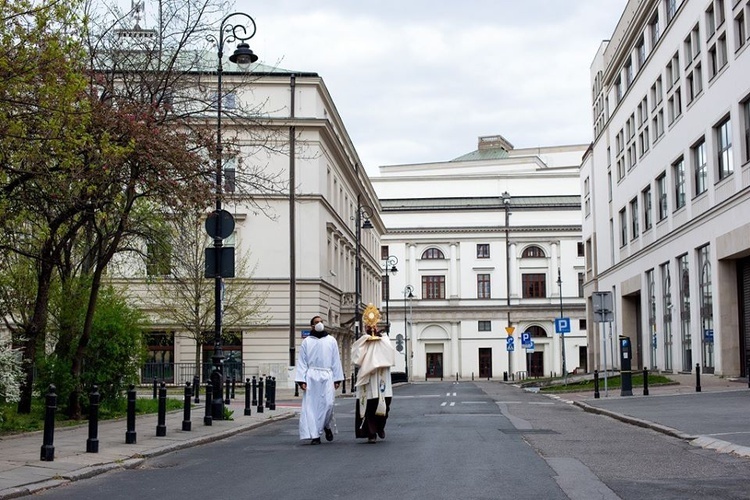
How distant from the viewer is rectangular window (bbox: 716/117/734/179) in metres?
35.4

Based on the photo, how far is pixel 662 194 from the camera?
47.9 metres

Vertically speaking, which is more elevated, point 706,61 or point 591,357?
point 706,61

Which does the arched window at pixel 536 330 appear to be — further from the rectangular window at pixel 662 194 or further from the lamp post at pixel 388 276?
the rectangular window at pixel 662 194

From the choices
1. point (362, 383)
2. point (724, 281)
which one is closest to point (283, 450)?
point (362, 383)

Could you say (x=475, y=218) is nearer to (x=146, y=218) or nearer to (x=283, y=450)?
(x=146, y=218)

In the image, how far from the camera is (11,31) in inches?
506

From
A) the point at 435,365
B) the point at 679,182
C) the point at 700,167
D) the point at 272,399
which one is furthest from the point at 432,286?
the point at 272,399

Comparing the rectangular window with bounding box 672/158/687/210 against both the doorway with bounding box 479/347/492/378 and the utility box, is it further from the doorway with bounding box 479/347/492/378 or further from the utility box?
the doorway with bounding box 479/347/492/378

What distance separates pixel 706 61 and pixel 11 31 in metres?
30.8

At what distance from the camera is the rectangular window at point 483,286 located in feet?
308

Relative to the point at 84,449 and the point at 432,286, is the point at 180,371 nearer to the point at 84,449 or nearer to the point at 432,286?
the point at 84,449

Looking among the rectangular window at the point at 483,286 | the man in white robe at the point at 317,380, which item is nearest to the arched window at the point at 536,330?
the rectangular window at the point at 483,286

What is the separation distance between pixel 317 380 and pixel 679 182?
32.9 m

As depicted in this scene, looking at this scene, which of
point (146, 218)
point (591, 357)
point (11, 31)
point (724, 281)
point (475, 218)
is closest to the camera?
point (11, 31)
